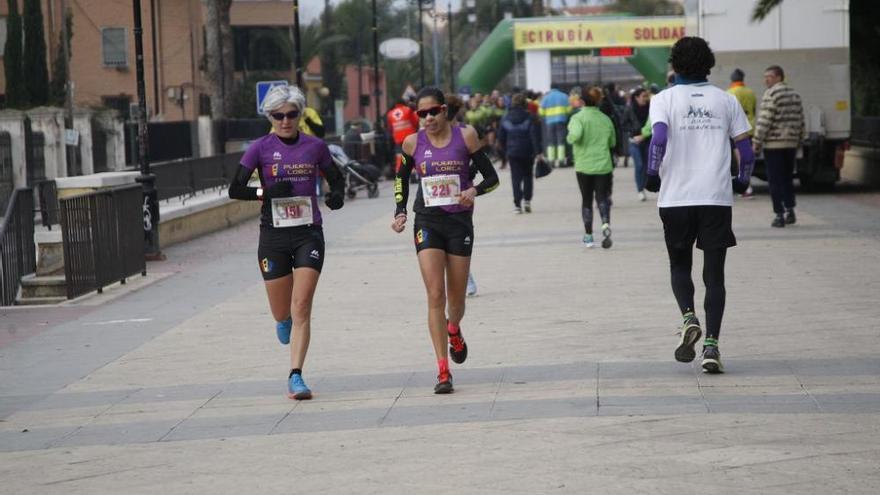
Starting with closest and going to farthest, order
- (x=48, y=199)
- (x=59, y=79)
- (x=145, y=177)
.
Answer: (x=48, y=199) < (x=145, y=177) < (x=59, y=79)

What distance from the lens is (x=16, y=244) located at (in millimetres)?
16016

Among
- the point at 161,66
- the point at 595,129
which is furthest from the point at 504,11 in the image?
the point at 595,129

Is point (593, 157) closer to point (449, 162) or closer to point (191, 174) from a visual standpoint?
point (191, 174)

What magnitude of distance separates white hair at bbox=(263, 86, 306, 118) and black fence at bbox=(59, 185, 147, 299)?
5937 mm

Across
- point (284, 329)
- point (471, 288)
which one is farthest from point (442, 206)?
point (471, 288)

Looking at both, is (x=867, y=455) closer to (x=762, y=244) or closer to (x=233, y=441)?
(x=233, y=441)

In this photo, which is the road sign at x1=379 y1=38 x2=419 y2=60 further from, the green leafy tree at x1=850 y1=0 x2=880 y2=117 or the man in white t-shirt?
the man in white t-shirt

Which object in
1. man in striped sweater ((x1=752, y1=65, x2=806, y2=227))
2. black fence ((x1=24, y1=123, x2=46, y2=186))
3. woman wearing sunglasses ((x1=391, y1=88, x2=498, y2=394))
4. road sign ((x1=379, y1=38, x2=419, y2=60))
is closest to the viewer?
woman wearing sunglasses ((x1=391, y1=88, x2=498, y2=394))

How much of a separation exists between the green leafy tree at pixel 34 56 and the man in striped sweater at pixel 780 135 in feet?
109

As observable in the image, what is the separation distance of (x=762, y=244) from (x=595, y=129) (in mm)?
2233

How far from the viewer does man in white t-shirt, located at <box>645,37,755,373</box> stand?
9273mm

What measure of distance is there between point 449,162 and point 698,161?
143cm

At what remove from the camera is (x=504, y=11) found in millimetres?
88250

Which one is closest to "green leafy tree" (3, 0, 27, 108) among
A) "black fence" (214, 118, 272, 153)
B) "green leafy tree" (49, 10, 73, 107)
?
"green leafy tree" (49, 10, 73, 107)
